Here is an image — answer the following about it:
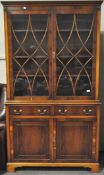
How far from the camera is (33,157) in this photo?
2.97m

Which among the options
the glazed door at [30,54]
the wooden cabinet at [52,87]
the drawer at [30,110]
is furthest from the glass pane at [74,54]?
the drawer at [30,110]

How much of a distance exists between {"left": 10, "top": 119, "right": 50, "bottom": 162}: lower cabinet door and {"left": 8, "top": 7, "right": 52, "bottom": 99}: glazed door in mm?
324

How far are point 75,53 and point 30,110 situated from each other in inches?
33.8

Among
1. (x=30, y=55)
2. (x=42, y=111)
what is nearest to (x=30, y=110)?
(x=42, y=111)

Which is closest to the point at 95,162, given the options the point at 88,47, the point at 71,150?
the point at 71,150

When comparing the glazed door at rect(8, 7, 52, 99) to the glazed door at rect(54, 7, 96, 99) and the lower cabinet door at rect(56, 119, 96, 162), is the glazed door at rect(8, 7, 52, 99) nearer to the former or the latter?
the glazed door at rect(54, 7, 96, 99)

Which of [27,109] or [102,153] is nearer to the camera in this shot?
[27,109]

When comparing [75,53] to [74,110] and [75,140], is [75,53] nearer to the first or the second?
[74,110]

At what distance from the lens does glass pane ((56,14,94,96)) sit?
2.82 meters

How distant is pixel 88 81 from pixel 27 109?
0.80 metres

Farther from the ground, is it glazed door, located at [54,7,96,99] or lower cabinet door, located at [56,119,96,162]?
glazed door, located at [54,7,96,99]

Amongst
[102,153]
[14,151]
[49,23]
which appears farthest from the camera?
[102,153]

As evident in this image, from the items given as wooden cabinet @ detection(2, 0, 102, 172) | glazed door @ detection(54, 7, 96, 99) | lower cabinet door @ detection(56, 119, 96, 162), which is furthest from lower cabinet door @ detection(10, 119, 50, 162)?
glazed door @ detection(54, 7, 96, 99)

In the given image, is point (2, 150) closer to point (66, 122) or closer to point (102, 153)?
point (66, 122)
